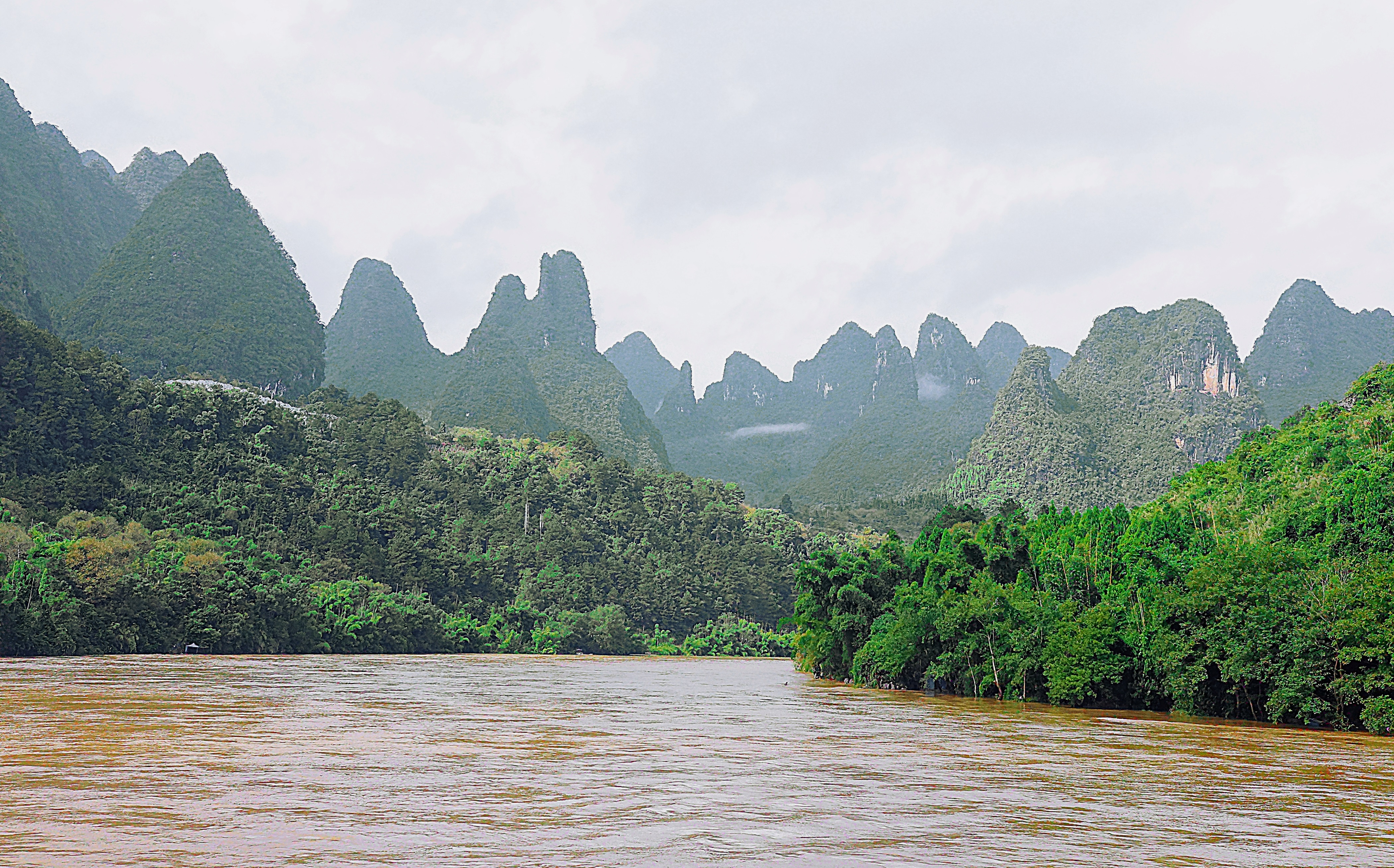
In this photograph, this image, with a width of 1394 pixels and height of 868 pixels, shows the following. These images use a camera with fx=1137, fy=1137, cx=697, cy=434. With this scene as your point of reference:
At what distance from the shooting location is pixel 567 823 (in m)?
8.09

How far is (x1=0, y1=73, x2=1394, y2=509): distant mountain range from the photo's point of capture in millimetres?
83062

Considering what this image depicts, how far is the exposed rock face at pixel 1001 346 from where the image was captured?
166 meters

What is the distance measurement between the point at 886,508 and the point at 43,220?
72633 mm

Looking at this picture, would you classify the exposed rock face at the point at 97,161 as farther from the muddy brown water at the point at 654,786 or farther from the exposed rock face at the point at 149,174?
the muddy brown water at the point at 654,786

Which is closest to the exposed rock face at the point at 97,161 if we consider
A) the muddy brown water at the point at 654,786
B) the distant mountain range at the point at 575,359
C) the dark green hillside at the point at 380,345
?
the distant mountain range at the point at 575,359

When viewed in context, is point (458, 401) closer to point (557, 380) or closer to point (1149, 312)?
point (557, 380)

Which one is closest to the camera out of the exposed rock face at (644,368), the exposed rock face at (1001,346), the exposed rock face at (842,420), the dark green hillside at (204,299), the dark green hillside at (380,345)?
the dark green hillside at (204,299)

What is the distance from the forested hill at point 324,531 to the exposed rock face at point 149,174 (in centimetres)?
4608

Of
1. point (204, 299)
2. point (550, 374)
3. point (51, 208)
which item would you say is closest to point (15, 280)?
point (204, 299)

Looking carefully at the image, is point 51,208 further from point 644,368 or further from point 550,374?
point 644,368

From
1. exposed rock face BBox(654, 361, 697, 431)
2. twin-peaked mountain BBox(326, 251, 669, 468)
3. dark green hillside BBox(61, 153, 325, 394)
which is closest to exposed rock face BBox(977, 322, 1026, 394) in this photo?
exposed rock face BBox(654, 361, 697, 431)

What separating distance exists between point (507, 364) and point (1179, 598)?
92997mm

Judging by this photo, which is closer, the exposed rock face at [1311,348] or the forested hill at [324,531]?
the forested hill at [324,531]

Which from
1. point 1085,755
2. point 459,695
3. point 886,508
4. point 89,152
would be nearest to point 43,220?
point 89,152
